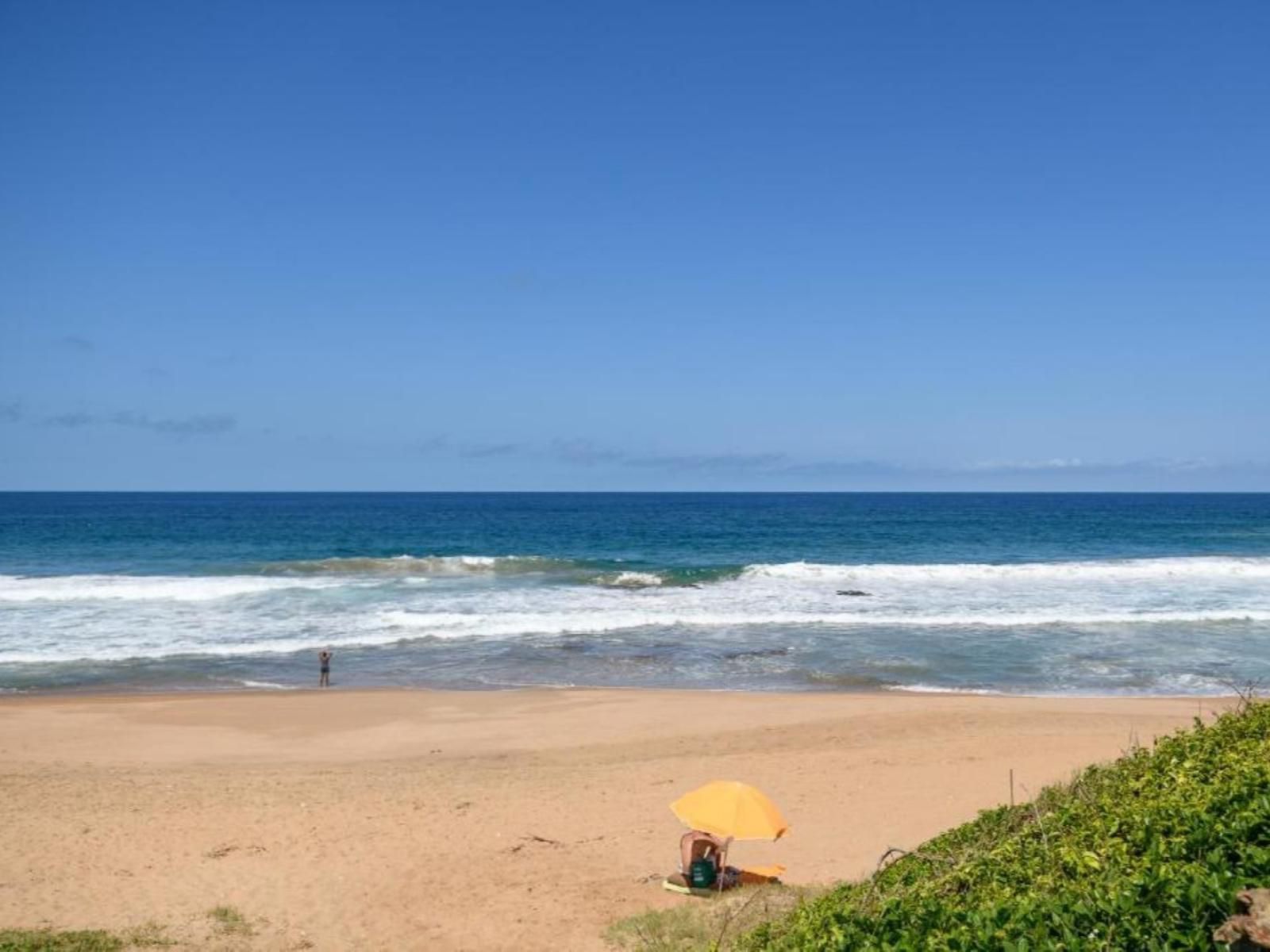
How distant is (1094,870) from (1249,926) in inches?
46.3

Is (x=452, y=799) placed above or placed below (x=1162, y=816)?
below

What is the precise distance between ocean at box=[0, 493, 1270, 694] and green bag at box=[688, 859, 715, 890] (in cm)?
946

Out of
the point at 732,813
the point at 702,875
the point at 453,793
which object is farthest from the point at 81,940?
the point at 732,813

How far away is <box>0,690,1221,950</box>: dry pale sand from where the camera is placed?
9953 mm

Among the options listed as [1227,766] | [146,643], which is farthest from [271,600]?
[1227,766]

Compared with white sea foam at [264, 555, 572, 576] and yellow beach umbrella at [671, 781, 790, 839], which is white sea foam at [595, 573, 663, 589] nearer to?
white sea foam at [264, 555, 572, 576]

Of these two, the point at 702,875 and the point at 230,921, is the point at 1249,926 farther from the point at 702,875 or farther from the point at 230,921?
the point at 230,921

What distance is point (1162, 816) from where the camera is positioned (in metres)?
4.60

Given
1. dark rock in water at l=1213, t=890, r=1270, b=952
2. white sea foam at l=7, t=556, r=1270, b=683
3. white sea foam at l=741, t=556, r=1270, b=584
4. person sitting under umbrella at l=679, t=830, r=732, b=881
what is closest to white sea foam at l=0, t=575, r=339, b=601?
white sea foam at l=7, t=556, r=1270, b=683

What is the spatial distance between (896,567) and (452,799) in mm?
34542

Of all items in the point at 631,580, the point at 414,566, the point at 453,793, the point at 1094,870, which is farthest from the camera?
the point at 414,566

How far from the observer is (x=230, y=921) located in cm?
944

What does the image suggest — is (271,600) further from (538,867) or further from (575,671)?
(538,867)

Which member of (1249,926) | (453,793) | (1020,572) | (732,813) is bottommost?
(453,793)
